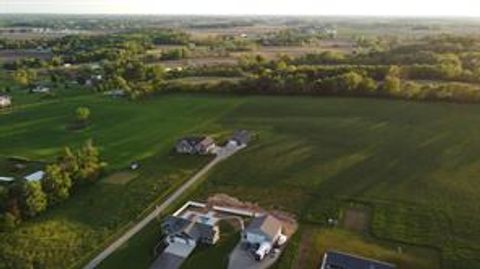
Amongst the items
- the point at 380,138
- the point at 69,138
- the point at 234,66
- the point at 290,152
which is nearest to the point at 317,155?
the point at 290,152

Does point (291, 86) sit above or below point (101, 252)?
above

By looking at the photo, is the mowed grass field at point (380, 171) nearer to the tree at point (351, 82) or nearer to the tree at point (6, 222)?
the tree at point (351, 82)

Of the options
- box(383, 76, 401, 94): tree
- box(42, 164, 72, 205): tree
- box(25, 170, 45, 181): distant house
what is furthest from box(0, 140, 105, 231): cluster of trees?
box(383, 76, 401, 94): tree

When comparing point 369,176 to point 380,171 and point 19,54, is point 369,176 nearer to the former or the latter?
point 380,171

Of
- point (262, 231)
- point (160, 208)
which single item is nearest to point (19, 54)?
point (160, 208)

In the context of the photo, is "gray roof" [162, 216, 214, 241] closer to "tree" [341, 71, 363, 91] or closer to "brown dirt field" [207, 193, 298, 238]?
"brown dirt field" [207, 193, 298, 238]

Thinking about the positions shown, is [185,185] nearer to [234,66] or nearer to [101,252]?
[101,252]
